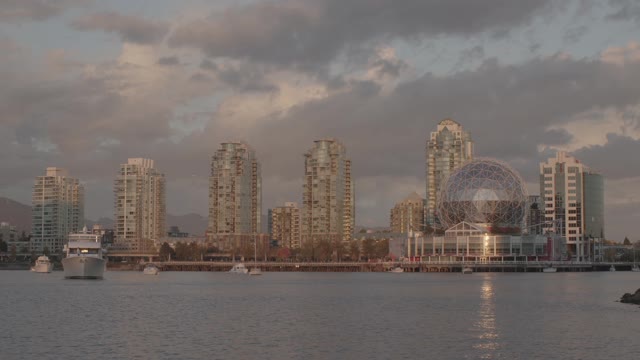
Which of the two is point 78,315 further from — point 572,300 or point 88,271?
point 88,271

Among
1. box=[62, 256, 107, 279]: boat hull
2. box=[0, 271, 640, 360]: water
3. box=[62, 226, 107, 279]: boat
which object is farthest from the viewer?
box=[62, 226, 107, 279]: boat

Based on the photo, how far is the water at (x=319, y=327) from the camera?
174 ft

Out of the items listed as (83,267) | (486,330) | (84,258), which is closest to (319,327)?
(486,330)

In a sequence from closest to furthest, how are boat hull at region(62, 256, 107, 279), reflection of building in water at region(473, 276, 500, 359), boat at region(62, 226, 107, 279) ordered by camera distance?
reflection of building in water at region(473, 276, 500, 359) < boat hull at region(62, 256, 107, 279) < boat at region(62, 226, 107, 279)

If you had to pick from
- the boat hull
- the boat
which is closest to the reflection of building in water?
the boat hull

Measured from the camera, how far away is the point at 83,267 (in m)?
152

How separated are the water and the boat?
152ft

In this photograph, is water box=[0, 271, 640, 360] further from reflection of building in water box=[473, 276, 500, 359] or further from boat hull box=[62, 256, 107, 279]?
boat hull box=[62, 256, 107, 279]

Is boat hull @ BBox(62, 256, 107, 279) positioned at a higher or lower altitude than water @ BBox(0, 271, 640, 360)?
higher

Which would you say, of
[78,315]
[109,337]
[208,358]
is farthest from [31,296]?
[208,358]

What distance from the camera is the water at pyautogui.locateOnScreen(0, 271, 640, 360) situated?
174 ft

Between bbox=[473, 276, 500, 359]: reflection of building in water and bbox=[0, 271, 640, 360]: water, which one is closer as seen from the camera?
bbox=[473, 276, 500, 359]: reflection of building in water

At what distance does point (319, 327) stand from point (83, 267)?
3648 inches

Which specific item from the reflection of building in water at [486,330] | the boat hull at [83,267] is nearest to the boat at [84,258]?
the boat hull at [83,267]
